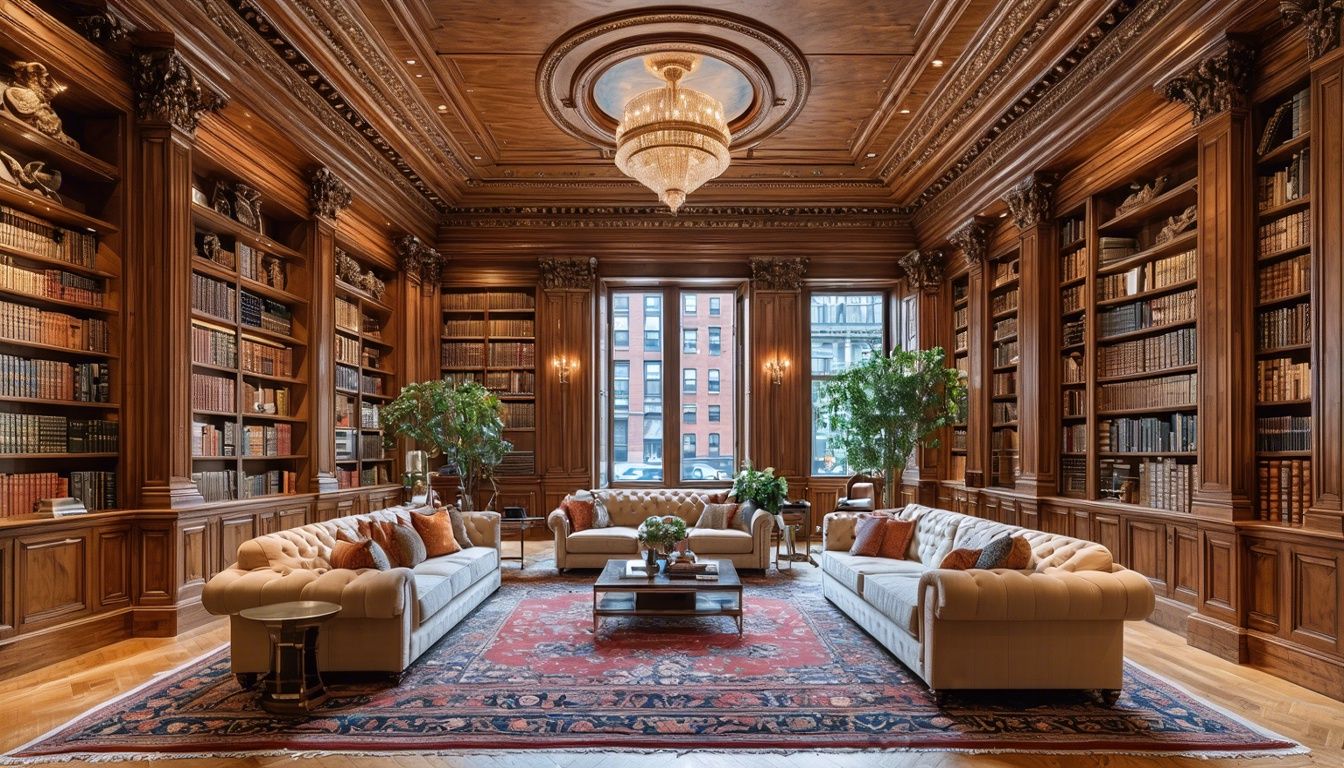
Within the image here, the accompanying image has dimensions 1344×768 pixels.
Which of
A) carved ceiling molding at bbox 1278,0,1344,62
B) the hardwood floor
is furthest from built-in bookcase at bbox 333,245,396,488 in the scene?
carved ceiling molding at bbox 1278,0,1344,62

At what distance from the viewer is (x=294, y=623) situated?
403cm

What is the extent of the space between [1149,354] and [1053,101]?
2314mm

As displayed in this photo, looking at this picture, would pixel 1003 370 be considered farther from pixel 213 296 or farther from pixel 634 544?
pixel 213 296

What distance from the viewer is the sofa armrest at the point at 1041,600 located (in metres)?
4.16

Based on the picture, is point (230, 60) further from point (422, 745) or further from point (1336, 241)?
point (1336, 241)

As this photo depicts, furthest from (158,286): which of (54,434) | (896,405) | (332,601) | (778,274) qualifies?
(778,274)

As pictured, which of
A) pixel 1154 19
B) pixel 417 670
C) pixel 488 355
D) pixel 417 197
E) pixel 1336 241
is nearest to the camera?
pixel 1336 241

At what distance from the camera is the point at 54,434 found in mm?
5277

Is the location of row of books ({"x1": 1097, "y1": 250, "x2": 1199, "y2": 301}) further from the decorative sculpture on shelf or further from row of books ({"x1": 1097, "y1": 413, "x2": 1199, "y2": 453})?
the decorative sculpture on shelf

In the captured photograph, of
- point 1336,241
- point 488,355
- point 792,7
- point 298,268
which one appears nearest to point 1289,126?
point 1336,241

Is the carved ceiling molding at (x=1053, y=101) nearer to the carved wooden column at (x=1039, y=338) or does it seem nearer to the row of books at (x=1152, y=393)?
the carved wooden column at (x=1039, y=338)

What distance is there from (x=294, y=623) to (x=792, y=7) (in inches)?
214

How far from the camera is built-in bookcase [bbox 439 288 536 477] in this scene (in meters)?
11.3

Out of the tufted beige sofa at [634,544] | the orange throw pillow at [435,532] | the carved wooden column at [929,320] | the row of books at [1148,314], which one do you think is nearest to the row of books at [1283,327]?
the row of books at [1148,314]
